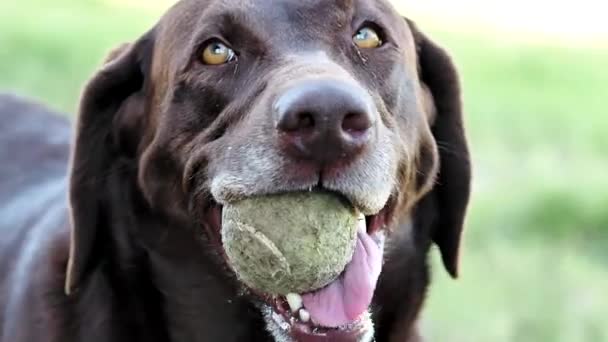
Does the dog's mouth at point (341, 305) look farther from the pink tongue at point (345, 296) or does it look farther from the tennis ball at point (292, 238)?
the tennis ball at point (292, 238)

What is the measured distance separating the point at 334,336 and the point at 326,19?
906mm

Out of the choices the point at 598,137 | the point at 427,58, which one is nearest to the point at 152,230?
the point at 427,58

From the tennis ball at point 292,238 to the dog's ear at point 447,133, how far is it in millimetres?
867

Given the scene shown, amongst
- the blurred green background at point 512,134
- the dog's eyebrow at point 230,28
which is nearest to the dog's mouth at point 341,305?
the dog's eyebrow at point 230,28

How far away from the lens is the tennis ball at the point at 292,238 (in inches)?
130

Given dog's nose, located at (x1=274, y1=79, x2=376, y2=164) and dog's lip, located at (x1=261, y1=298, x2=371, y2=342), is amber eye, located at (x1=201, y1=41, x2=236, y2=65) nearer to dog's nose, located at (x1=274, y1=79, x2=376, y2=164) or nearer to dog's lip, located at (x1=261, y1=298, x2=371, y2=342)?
dog's nose, located at (x1=274, y1=79, x2=376, y2=164)

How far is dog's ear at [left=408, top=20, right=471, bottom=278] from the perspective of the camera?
4.14 metres

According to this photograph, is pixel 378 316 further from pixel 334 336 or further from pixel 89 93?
pixel 89 93

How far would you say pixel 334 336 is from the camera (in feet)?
11.5

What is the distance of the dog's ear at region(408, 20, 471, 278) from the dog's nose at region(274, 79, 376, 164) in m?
0.93

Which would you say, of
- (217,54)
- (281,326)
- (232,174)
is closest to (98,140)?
(217,54)

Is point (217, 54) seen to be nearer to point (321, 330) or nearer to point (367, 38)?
point (367, 38)

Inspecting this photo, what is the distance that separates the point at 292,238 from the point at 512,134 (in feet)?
18.8

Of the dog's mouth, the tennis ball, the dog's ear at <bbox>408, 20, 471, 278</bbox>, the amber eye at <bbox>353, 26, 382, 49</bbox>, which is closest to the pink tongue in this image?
the dog's mouth
